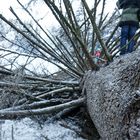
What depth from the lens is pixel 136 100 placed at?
3.90 feet

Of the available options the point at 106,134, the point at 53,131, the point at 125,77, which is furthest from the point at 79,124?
the point at 125,77

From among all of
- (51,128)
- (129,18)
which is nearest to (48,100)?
(51,128)

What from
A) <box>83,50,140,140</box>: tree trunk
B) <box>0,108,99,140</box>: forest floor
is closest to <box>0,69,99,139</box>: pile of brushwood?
<box>0,108,99,140</box>: forest floor

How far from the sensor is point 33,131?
103 inches

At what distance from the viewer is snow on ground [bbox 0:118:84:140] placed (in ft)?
8.13

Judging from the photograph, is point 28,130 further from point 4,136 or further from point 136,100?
point 136,100

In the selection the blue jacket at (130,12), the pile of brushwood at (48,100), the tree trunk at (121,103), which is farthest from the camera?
the blue jacket at (130,12)

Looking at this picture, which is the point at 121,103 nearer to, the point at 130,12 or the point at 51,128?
the point at 51,128

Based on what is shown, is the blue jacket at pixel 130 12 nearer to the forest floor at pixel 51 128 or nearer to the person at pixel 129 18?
the person at pixel 129 18

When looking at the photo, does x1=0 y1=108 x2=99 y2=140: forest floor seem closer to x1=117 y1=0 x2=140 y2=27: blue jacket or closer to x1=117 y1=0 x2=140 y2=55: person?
x1=117 y1=0 x2=140 y2=55: person

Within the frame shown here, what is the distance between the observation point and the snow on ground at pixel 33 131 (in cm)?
248

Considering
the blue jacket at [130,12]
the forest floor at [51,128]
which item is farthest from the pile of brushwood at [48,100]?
the blue jacket at [130,12]

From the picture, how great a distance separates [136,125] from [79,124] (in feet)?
5.54

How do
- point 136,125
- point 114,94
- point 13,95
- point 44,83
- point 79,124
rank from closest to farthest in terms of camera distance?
point 136,125, point 114,94, point 79,124, point 13,95, point 44,83
